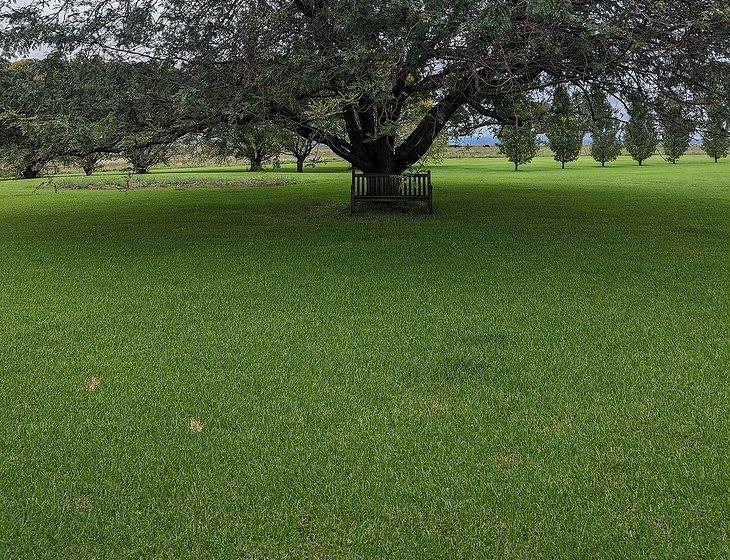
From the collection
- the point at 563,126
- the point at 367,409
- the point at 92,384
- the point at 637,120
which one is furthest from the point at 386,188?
the point at 367,409


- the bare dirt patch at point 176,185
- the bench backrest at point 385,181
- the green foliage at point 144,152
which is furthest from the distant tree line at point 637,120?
the bare dirt patch at point 176,185

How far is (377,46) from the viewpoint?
8430 millimetres

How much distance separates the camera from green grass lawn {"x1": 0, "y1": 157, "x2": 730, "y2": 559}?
9.05ft

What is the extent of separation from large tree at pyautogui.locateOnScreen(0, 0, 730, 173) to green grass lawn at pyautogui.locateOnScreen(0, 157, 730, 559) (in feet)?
8.75

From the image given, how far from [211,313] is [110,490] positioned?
335 centimetres

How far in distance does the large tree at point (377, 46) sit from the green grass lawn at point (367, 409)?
2.67 meters

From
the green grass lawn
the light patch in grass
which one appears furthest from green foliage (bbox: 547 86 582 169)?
the light patch in grass

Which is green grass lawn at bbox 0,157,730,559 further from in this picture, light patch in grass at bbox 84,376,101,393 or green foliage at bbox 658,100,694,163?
green foliage at bbox 658,100,694,163

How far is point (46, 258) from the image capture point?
979 centimetres

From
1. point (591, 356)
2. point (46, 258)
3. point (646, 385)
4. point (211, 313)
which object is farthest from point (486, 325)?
point (46, 258)

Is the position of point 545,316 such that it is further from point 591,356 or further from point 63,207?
point 63,207

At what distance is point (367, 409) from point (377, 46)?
239 inches

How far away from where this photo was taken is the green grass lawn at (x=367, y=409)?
2.76 metres

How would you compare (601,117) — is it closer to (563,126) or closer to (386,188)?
(563,126)
